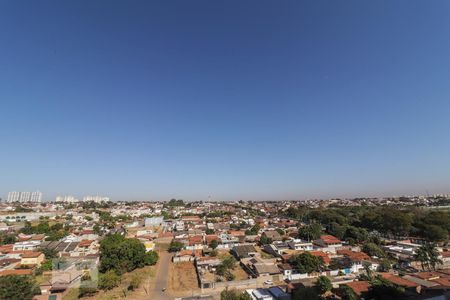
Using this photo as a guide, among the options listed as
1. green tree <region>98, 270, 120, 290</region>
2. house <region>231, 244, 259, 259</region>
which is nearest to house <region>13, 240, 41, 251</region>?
green tree <region>98, 270, 120, 290</region>

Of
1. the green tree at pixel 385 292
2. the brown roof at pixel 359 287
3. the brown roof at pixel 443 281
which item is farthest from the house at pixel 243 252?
the brown roof at pixel 443 281

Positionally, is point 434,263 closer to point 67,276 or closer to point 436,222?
point 436,222

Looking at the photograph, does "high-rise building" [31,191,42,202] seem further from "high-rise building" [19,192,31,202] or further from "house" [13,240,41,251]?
"house" [13,240,41,251]

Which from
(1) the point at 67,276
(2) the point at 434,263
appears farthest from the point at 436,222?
(1) the point at 67,276

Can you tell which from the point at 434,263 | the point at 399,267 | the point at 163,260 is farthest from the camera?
the point at 163,260

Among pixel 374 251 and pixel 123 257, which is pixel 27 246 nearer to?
pixel 123 257

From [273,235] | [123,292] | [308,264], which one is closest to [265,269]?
[308,264]
